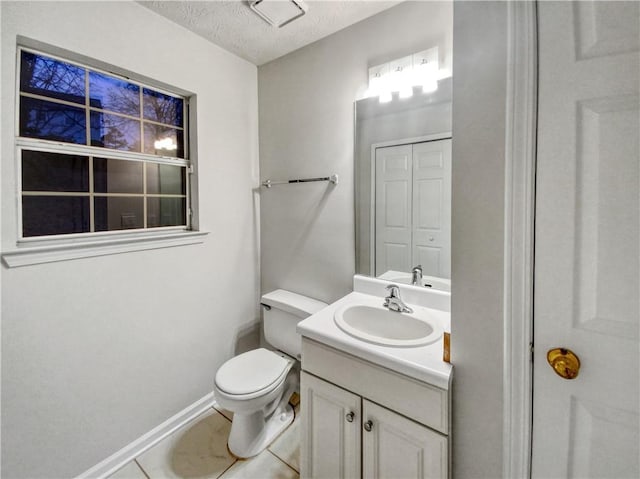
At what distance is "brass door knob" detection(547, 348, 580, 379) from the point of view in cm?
69

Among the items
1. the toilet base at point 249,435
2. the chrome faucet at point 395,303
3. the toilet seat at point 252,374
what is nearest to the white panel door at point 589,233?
the chrome faucet at point 395,303

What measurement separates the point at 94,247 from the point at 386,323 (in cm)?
145

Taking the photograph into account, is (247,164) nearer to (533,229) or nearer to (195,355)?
(195,355)

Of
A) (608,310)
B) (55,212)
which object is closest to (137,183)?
(55,212)

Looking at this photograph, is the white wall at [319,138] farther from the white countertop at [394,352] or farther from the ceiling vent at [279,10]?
the white countertop at [394,352]

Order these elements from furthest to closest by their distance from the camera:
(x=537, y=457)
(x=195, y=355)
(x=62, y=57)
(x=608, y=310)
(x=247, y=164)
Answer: (x=247, y=164) → (x=195, y=355) → (x=62, y=57) → (x=537, y=457) → (x=608, y=310)

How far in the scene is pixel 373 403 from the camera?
976 mm

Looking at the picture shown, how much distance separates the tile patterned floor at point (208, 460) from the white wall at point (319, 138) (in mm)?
880

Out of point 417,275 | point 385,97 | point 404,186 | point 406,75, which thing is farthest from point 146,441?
point 406,75

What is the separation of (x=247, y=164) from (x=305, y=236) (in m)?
0.70

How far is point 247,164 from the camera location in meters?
1.98

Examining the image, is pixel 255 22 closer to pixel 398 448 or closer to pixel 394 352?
pixel 394 352

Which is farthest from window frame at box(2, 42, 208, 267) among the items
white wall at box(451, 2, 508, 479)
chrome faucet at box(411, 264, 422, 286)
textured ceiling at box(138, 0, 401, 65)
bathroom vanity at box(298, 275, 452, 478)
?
white wall at box(451, 2, 508, 479)

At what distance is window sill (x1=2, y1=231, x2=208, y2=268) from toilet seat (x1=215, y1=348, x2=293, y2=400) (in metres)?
0.78
